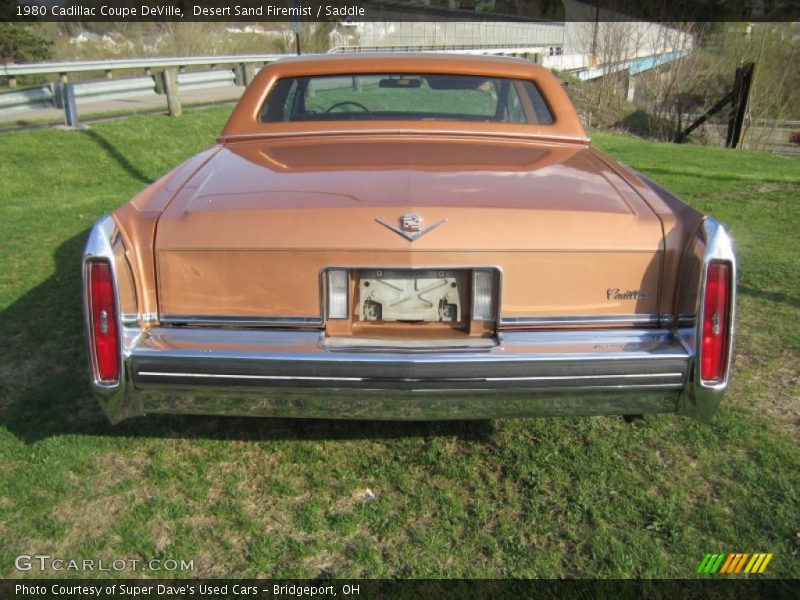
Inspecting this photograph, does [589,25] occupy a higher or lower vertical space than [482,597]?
higher

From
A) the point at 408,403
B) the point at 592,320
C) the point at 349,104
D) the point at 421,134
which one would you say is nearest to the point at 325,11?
the point at 349,104

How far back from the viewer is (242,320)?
98.0 inches

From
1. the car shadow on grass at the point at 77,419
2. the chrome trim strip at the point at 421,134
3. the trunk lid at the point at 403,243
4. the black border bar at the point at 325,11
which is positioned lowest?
the car shadow on grass at the point at 77,419

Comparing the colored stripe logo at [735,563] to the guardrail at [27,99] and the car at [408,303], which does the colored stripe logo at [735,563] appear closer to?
the car at [408,303]

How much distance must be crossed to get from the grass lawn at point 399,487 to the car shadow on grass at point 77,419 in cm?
1

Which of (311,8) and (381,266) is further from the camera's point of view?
(311,8)

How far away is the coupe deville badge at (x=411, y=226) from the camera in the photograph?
2.35 meters

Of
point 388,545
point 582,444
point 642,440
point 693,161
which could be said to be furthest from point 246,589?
point 693,161

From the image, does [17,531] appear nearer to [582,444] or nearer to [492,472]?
[492,472]

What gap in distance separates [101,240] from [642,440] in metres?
2.39

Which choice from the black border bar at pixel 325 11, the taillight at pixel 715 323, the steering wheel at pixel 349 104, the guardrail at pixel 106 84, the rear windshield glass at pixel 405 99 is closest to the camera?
the taillight at pixel 715 323

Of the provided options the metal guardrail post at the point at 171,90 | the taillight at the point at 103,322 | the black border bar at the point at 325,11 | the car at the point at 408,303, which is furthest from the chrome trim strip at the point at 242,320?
the black border bar at the point at 325,11

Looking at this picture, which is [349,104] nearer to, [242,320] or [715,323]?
[242,320]

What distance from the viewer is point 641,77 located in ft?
73.5
